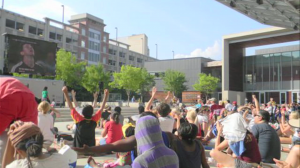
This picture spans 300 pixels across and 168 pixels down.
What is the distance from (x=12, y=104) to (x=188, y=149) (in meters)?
2.02

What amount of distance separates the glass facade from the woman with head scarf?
3904 cm

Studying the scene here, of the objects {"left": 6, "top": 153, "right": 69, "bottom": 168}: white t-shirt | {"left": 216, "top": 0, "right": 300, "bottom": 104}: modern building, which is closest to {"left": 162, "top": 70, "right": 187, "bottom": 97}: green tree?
{"left": 216, "top": 0, "right": 300, "bottom": 104}: modern building

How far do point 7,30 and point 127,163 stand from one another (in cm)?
4631

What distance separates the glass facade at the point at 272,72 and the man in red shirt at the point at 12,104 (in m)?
39.3

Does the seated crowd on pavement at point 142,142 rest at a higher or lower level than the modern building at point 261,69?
lower

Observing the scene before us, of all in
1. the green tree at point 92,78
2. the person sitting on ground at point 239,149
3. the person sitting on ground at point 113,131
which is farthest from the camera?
the green tree at point 92,78

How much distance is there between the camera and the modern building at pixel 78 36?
44122mm

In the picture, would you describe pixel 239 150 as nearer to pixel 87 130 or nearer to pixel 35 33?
pixel 87 130

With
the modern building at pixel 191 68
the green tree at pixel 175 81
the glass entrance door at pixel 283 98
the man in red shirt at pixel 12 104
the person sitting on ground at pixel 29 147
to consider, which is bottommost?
the glass entrance door at pixel 283 98

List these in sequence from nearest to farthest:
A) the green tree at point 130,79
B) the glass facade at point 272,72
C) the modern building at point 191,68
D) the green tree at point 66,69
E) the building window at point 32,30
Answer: the glass facade at point 272,72 < the green tree at point 66,69 < the green tree at point 130,79 < the building window at point 32,30 < the modern building at point 191,68

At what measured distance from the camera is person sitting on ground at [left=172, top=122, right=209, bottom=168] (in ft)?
9.84

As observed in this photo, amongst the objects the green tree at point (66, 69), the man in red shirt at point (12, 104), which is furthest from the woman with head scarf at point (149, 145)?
the green tree at point (66, 69)

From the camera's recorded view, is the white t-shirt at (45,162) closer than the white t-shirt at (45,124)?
Yes

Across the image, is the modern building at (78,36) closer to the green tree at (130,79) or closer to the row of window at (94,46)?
the row of window at (94,46)
